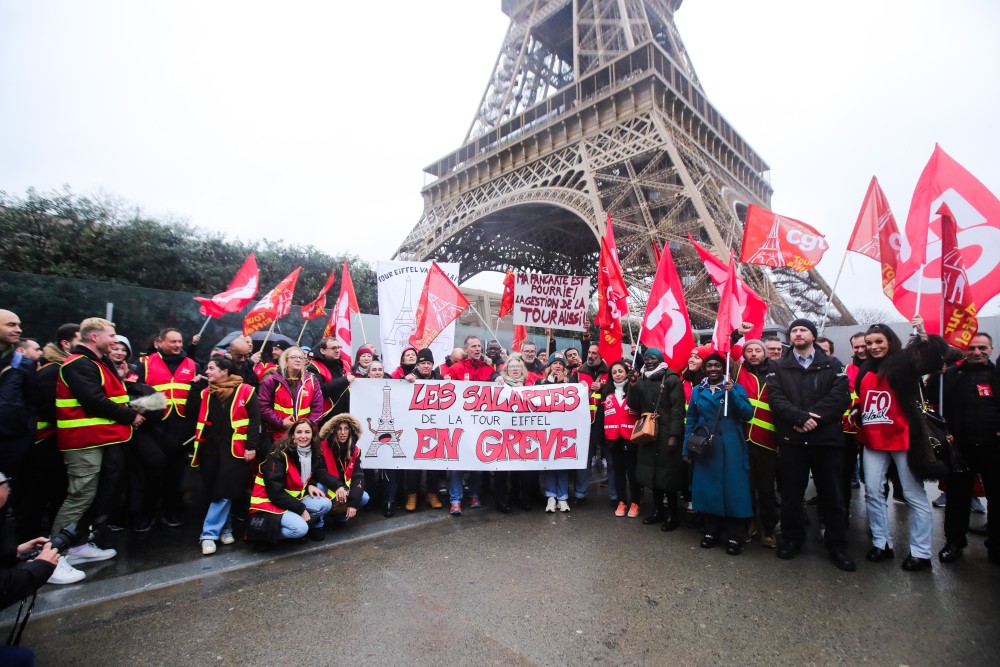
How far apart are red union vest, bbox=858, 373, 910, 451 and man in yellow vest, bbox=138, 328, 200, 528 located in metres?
5.62

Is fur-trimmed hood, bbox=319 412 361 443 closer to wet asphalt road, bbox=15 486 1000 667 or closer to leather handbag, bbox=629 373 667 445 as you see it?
wet asphalt road, bbox=15 486 1000 667

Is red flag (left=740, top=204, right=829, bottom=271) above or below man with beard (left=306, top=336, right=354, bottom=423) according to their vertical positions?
above

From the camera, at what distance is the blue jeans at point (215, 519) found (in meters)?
3.62

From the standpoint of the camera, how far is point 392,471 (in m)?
4.61

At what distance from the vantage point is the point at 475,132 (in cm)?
2975

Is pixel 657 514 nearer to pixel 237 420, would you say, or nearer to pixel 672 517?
pixel 672 517

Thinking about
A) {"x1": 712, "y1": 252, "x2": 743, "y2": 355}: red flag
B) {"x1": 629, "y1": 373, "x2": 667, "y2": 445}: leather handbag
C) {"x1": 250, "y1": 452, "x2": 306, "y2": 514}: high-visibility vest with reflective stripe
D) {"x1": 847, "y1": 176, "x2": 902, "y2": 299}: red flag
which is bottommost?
{"x1": 250, "y1": 452, "x2": 306, "y2": 514}: high-visibility vest with reflective stripe

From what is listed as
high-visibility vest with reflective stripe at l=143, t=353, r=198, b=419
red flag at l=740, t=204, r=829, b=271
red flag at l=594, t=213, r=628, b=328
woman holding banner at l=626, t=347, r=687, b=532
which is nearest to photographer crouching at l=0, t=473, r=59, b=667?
high-visibility vest with reflective stripe at l=143, t=353, r=198, b=419

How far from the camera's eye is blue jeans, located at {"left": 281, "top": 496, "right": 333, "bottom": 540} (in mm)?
3516

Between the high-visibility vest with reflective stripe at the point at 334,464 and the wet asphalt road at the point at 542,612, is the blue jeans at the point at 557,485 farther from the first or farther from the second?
the high-visibility vest with reflective stripe at the point at 334,464

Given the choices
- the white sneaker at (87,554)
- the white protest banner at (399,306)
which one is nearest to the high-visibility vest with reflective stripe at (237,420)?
the white sneaker at (87,554)

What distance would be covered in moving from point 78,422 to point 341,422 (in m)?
1.79

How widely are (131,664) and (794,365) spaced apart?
450cm

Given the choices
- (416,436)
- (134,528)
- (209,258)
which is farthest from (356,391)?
(209,258)
